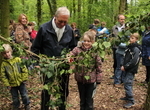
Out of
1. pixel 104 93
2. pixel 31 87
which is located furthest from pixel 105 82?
pixel 31 87

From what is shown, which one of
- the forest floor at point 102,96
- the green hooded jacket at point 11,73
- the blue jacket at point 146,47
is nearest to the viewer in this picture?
the green hooded jacket at point 11,73

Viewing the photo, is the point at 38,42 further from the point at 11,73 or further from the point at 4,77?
the point at 4,77

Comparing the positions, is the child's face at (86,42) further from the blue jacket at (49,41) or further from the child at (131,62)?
the child at (131,62)

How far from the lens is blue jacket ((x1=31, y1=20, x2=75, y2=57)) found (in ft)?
9.27

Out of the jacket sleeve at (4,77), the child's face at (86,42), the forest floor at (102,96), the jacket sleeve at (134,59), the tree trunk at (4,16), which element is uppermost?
the tree trunk at (4,16)

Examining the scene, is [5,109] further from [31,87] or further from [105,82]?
Result: [105,82]

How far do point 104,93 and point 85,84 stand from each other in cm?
182

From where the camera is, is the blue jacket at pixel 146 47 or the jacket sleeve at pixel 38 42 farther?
the blue jacket at pixel 146 47

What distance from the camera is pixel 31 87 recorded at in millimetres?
5152

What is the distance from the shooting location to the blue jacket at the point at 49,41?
2826 millimetres

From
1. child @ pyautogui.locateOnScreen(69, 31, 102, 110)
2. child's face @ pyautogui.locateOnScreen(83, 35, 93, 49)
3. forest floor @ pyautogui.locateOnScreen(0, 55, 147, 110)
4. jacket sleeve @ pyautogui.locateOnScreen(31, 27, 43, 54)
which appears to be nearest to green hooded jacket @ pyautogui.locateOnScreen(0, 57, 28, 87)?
jacket sleeve @ pyautogui.locateOnScreen(31, 27, 43, 54)

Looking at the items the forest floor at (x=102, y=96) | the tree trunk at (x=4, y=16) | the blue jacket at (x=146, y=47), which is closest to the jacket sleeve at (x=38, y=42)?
the forest floor at (x=102, y=96)

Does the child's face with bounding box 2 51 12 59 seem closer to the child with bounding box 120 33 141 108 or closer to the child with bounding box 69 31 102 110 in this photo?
the child with bounding box 69 31 102 110

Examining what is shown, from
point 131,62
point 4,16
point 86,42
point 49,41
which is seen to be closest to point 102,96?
point 131,62
